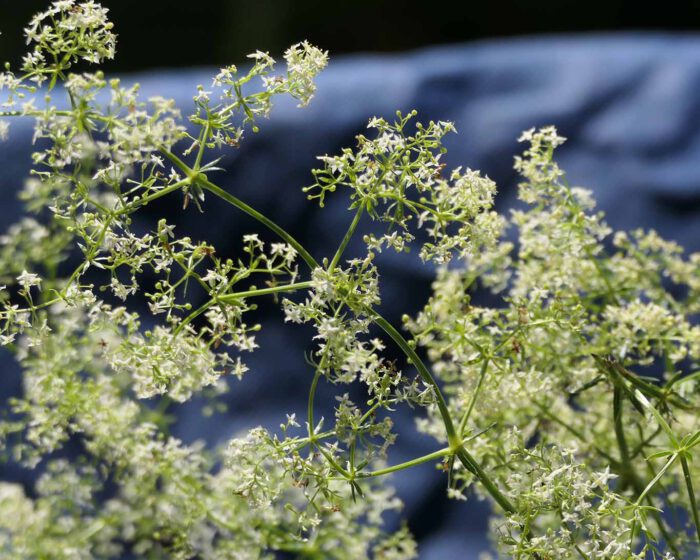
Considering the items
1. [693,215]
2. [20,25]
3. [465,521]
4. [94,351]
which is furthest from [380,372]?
[20,25]

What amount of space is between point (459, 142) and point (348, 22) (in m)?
0.84

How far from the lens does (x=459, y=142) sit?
3.44ft

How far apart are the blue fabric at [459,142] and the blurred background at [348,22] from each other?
2.25ft

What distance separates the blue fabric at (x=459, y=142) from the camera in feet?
3.27

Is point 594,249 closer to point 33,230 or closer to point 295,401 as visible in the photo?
point 33,230

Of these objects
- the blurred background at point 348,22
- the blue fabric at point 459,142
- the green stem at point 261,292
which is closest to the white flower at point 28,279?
the green stem at point 261,292

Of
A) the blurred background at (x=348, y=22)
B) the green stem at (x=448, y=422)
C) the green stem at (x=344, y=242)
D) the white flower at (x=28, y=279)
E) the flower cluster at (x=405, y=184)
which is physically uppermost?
the blurred background at (x=348, y=22)

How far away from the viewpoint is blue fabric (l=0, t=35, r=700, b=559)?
997 mm

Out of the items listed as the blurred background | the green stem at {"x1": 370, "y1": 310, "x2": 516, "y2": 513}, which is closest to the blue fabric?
the green stem at {"x1": 370, "y1": 310, "x2": 516, "y2": 513}

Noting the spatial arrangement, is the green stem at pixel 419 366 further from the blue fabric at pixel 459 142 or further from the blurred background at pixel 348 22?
the blurred background at pixel 348 22

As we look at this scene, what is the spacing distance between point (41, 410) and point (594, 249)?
332 millimetres

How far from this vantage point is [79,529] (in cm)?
66

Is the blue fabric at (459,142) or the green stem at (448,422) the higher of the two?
the blue fabric at (459,142)

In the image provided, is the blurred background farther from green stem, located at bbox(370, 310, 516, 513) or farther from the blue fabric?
green stem, located at bbox(370, 310, 516, 513)
